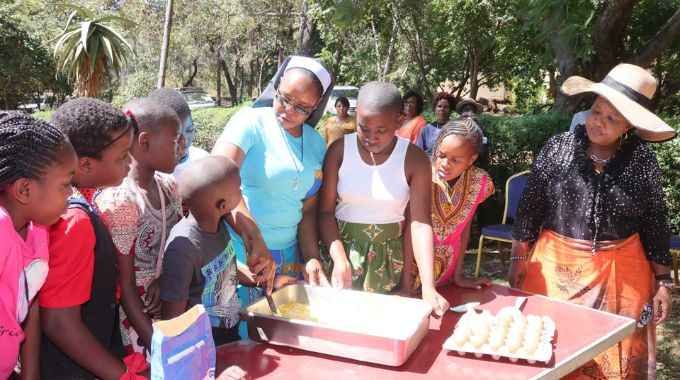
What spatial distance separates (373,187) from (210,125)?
9.66 metres

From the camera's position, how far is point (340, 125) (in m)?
7.65

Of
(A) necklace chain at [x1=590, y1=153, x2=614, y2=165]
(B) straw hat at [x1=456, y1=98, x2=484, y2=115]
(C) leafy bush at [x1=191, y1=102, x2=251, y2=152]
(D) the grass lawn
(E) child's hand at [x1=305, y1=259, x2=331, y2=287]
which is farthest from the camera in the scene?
(C) leafy bush at [x1=191, y1=102, x2=251, y2=152]

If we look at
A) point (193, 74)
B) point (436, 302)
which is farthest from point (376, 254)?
point (193, 74)

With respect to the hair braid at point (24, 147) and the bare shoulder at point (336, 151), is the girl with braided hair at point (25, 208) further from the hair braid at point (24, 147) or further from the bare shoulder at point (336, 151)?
the bare shoulder at point (336, 151)

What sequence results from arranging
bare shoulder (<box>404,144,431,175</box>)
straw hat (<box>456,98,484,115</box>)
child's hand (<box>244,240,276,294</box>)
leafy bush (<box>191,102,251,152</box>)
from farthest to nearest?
leafy bush (<box>191,102,251,152</box>)
straw hat (<box>456,98,484,115</box>)
bare shoulder (<box>404,144,431,175</box>)
child's hand (<box>244,240,276,294</box>)

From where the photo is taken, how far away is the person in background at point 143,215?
1710 millimetres

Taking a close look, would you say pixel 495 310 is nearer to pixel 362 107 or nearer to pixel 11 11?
pixel 362 107

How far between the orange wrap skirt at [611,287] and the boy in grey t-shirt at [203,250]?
1.43m

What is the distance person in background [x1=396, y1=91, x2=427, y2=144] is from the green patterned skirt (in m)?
3.90

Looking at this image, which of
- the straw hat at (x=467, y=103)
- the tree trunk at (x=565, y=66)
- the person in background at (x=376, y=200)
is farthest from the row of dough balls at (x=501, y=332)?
the straw hat at (x=467, y=103)

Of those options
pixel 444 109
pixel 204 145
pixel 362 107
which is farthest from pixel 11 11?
pixel 362 107

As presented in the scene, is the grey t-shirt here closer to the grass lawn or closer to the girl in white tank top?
the girl in white tank top

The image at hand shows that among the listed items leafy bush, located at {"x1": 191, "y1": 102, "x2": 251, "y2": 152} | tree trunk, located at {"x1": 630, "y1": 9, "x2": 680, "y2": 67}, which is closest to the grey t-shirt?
tree trunk, located at {"x1": 630, "y1": 9, "x2": 680, "y2": 67}

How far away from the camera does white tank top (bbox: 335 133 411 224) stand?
7.45 feet
